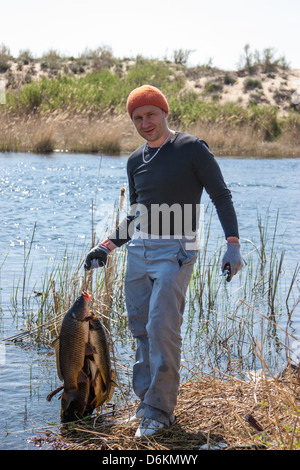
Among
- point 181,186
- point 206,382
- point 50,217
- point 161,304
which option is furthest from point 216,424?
point 50,217

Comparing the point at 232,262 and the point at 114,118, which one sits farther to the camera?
the point at 114,118

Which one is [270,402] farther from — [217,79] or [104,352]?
[217,79]

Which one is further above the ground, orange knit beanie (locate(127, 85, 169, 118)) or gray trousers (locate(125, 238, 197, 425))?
orange knit beanie (locate(127, 85, 169, 118))

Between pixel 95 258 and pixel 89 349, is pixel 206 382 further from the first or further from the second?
pixel 95 258

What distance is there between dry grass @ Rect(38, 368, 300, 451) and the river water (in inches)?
16.3

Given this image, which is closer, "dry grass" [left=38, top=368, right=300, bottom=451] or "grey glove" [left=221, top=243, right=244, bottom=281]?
"dry grass" [left=38, top=368, right=300, bottom=451]

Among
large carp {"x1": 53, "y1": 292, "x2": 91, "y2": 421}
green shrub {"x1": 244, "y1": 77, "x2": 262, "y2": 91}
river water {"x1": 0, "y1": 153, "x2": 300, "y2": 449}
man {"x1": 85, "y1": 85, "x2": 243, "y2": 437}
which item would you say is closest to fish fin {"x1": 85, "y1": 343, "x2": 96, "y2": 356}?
large carp {"x1": 53, "y1": 292, "x2": 91, "y2": 421}

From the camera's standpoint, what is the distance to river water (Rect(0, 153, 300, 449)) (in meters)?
5.24

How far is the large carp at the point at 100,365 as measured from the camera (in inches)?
177

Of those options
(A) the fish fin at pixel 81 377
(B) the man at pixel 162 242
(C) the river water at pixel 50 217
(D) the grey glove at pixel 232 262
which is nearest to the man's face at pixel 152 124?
(B) the man at pixel 162 242

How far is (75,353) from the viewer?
14.4ft

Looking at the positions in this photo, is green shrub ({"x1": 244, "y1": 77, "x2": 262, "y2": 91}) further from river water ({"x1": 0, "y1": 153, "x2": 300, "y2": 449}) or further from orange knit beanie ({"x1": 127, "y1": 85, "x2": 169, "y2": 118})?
orange knit beanie ({"x1": 127, "y1": 85, "x2": 169, "y2": 118})

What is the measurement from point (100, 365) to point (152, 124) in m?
1.58
